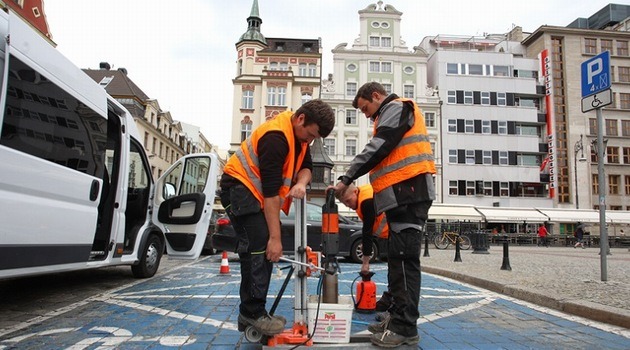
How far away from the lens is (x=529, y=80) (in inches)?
1692

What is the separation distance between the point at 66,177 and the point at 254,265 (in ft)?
9.06

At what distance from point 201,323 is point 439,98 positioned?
135 feet

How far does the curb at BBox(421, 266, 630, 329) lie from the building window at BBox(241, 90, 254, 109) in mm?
36875

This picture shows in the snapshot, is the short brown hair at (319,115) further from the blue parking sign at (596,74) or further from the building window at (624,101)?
the building window at (624,101)

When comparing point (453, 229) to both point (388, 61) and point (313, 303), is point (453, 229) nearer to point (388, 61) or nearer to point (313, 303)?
point (388, 61)

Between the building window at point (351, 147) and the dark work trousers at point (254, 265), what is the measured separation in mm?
37747

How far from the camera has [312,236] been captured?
10203mm

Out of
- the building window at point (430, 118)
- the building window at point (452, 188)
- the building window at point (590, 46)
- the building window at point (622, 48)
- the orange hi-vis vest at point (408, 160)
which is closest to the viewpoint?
the orange hi-vis vest at point (408, 160)

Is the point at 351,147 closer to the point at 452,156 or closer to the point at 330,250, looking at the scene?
the point at 452,156

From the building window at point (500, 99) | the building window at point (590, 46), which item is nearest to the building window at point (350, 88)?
the building window at point (500, 99)

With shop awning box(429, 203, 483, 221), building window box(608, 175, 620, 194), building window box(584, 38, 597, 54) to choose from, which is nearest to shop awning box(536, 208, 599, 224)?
shop awning box(429, 203, 483, 221)

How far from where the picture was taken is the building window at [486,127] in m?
41.7

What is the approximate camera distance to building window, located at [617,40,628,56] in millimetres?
46344

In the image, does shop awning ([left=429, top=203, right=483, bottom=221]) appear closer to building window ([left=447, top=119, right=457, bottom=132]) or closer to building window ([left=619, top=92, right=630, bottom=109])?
building window ([left=447, top=119, right=457, bottom=132])
